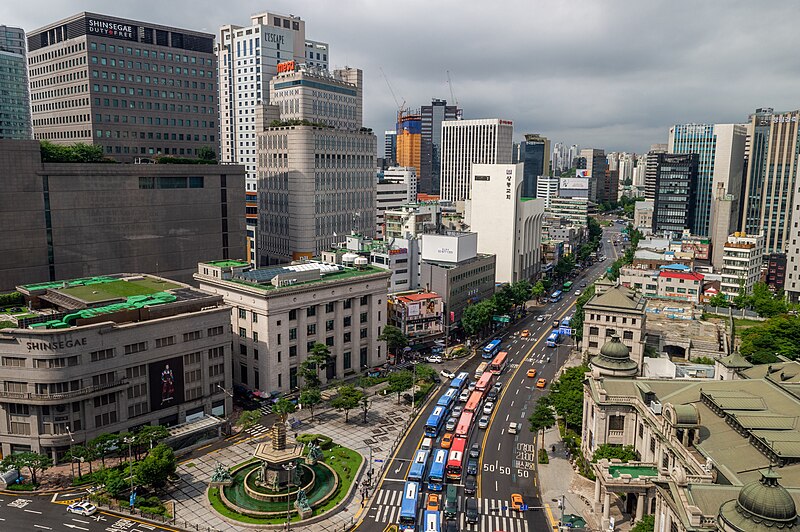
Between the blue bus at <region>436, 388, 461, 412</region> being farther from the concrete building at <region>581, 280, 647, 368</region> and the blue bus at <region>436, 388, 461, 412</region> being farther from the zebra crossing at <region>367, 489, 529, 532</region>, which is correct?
the concrete building at <region>581, 280, 647, 368</region>

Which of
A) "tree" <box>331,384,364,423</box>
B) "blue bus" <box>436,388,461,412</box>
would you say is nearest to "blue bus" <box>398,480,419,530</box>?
"tree" <box>331,384,364,423</box>

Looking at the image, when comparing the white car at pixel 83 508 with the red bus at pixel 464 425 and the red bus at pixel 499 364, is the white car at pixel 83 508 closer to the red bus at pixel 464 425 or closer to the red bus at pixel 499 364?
the red bus at pixel 464 425

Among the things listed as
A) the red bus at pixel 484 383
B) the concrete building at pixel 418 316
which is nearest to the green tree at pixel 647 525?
the red bus at pixel 484 383

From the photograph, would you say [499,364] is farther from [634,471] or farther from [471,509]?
[634,471]

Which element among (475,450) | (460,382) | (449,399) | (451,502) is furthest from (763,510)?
(460,382)

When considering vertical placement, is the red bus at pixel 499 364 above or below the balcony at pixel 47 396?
below

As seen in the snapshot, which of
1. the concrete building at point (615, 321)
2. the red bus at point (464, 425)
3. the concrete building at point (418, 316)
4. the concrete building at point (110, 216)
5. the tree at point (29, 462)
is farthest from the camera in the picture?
the concrete building at point (418, 316)
